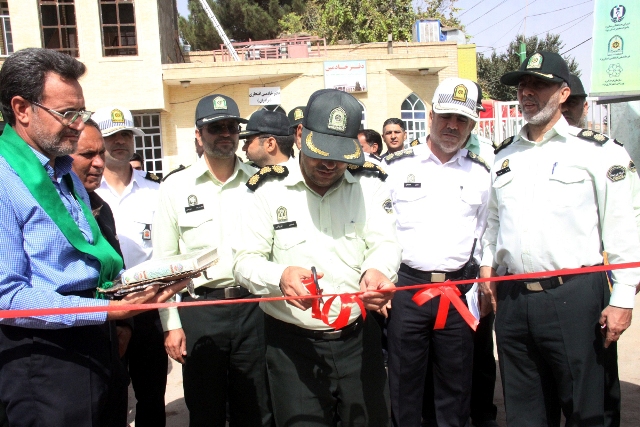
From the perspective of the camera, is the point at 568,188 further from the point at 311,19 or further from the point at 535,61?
the point at 311,19

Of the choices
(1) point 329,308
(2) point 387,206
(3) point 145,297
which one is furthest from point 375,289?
(3) point 145,297

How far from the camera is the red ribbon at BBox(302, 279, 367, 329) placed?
2.27m

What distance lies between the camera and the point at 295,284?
2248 mm

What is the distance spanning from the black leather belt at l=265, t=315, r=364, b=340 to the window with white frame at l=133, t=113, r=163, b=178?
1700 centimetres

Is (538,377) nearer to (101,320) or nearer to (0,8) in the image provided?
(101,320)

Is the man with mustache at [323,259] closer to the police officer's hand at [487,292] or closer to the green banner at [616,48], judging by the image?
the police officer's hand at [487,292]

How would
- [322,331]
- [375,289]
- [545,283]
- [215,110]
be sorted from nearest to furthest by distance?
[375,289] < [322,331] < [545,283] < [215,110]

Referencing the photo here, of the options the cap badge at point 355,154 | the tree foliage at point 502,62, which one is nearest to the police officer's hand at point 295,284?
the cap badge at point 355,154

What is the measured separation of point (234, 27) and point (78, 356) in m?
36.1

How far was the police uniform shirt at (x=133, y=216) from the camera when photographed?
3.77m

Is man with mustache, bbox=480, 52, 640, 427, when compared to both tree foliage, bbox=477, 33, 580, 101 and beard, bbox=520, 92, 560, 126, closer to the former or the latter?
beard, bbox=520, 92, 560, 126

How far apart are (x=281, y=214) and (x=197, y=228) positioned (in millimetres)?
895

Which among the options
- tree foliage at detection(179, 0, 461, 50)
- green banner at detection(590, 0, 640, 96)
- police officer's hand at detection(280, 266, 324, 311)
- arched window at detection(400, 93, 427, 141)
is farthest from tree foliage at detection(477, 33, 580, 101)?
police officer's hand at detection(280, 266, 324, 311)

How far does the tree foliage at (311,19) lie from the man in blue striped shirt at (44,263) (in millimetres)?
24695
